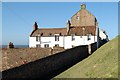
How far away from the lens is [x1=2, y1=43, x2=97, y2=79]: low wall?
52.4 ft

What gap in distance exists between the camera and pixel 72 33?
71.0m

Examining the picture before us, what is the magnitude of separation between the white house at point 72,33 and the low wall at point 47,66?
30.5 m

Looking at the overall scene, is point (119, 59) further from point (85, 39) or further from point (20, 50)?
point (85, 39)

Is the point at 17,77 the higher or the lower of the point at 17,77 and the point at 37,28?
the lower

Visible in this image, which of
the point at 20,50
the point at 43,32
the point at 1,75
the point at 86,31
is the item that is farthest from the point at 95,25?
the point at 1,75

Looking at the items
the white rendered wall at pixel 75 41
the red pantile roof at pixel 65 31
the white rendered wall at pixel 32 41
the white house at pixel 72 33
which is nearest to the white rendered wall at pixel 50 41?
the white house at pixel 72 33

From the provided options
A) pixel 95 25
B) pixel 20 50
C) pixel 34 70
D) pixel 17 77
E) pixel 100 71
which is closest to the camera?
pixel 17 77

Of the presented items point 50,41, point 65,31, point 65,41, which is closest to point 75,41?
point 65,41

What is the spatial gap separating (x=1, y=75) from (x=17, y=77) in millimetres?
2209

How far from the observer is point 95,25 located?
74125 mm

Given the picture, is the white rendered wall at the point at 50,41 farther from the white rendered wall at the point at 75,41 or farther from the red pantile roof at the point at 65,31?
the white rendered wall at the point at 75,41

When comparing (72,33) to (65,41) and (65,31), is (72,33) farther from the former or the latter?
(65,31)

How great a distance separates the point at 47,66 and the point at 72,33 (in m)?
47.8

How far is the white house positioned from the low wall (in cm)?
3047
